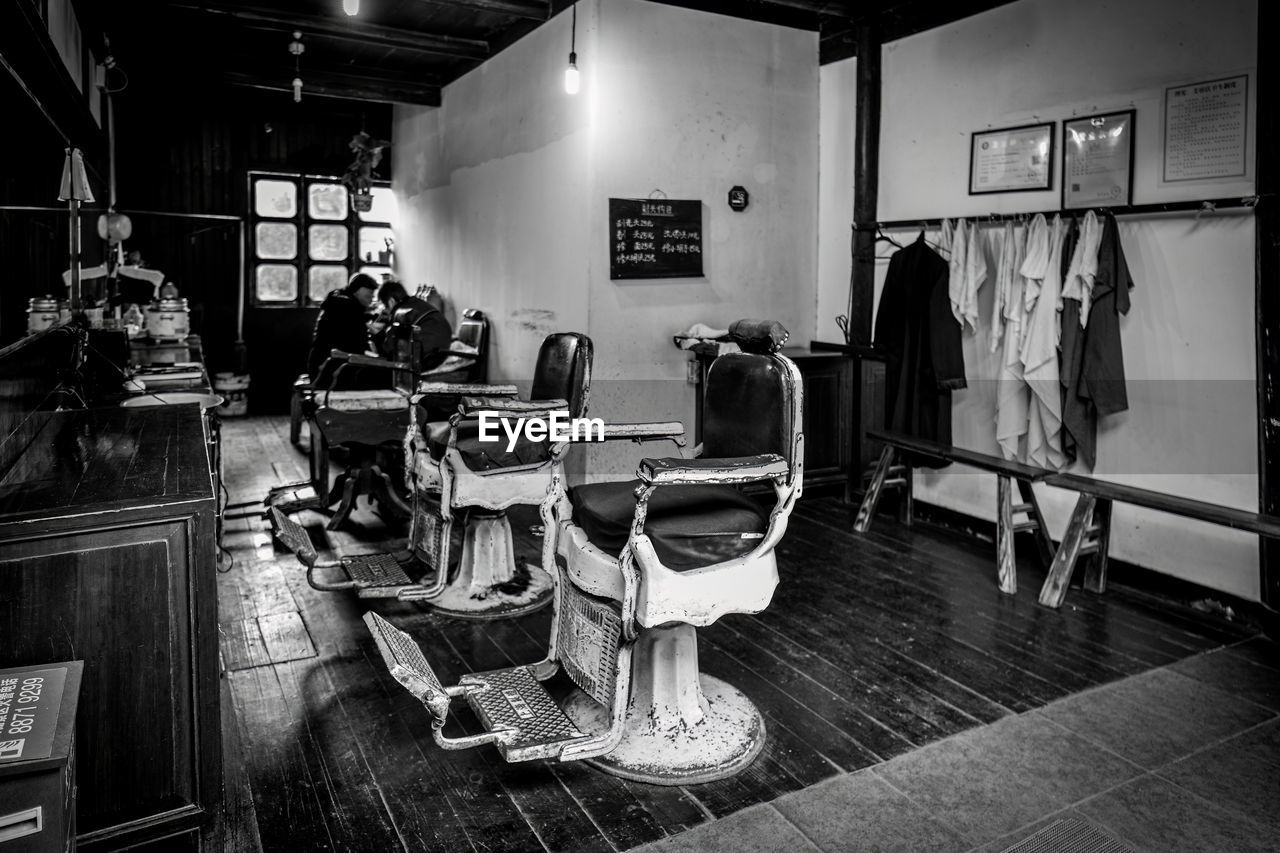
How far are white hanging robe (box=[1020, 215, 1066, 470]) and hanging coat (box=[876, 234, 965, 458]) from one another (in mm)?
458

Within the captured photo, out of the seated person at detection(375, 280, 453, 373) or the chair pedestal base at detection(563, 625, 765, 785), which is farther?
the seated person at detection(375, 280, 453, 373)

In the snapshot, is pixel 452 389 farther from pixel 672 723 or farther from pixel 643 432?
pixel 672 723

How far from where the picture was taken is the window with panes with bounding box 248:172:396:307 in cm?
848

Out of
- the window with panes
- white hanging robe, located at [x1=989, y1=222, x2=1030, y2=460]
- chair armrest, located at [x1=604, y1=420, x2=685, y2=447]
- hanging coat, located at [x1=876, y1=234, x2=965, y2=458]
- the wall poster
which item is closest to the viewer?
chair armrest, located at [x1=604, y1=420, x2=685, y2=447]

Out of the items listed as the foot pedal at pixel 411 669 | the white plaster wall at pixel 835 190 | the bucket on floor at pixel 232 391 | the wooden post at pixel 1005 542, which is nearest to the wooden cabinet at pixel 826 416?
the white plaster wall at pixel 835 190

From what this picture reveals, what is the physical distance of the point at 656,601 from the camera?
2205 millimetres

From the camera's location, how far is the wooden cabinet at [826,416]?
16.5 ft

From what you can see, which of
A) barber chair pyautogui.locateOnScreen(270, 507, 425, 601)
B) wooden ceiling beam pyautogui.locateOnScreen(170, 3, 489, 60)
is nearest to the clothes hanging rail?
barber chair pyautogui.locateOnScreen(270, 507, 425, 601)

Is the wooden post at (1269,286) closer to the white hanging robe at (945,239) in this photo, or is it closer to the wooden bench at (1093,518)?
the wooden bench at (1093,518)

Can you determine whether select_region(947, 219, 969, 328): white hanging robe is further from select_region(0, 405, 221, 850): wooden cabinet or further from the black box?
the black box

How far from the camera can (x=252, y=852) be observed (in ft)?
6.46

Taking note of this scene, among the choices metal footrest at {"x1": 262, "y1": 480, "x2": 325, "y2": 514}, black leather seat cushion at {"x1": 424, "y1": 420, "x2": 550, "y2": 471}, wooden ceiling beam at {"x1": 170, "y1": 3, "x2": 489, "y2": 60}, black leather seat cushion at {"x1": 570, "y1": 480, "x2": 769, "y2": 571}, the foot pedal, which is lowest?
the foot pedal

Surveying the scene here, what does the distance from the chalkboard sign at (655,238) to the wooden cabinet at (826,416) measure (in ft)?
1.79

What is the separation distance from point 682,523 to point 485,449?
1.26 m
